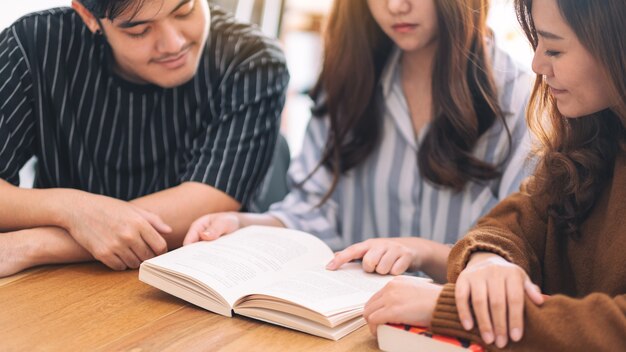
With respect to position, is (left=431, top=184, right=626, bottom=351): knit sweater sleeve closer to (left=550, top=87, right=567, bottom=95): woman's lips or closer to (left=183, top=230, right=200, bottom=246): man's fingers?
(left=550, top=87, right=567, bottom=95): woman's lips

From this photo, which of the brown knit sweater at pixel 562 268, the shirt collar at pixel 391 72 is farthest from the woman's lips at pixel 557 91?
the shirt collar at pixel 391 72

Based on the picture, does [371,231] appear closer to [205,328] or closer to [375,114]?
[375,114]

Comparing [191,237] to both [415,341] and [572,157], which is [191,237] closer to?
[415,341]

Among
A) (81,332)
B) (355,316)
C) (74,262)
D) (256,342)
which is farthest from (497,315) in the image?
(74,262)

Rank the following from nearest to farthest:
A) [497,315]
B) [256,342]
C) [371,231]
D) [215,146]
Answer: [497,315], [256,342], [215,146], [371,231]

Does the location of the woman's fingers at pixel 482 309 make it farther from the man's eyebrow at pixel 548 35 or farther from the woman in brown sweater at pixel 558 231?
the man's eyebrow at pixel 548 35

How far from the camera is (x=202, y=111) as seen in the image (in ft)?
6.04

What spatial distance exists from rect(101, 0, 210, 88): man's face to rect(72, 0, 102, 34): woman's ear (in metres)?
0.03

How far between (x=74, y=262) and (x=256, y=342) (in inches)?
21.6

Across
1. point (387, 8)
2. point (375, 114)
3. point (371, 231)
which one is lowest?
point (371, 231)

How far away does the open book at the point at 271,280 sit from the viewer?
119cm

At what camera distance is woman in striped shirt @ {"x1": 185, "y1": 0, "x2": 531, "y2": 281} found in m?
1.68

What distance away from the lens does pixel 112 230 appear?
1.47m

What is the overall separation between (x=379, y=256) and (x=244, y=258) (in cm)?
25
